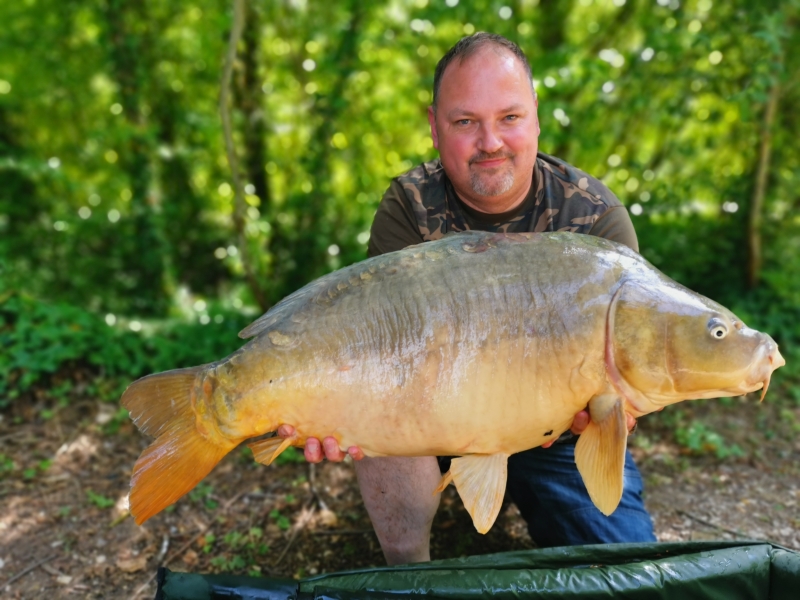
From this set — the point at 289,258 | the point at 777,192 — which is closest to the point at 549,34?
the point at 777,192

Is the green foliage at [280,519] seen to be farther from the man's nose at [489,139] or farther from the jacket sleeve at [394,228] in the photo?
the man's nose at [489,139]

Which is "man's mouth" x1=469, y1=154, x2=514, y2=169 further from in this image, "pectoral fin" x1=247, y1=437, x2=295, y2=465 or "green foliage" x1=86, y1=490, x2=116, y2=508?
"green foliage" x1=86, y1=490, x2=116, y2=508

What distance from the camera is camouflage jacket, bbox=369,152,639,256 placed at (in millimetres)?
1871

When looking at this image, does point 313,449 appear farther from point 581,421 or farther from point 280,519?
point 280,519

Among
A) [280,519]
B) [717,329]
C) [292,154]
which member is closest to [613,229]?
[717,329]

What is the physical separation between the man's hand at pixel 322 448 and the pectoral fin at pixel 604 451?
1.58 ft

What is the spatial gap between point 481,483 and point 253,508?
1121 millimetres

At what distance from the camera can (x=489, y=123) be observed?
1.77m

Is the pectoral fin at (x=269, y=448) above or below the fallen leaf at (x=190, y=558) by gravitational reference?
above

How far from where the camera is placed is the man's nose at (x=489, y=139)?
5.79 feet

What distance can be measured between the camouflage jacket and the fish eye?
1.78ft

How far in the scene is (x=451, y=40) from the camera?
12.7 feet

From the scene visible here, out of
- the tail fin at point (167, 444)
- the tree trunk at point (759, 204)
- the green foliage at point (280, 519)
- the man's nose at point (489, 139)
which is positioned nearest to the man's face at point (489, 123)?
the man's nose at point (489, 139)

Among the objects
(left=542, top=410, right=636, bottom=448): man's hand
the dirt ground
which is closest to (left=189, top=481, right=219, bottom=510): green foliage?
the dirt ground
